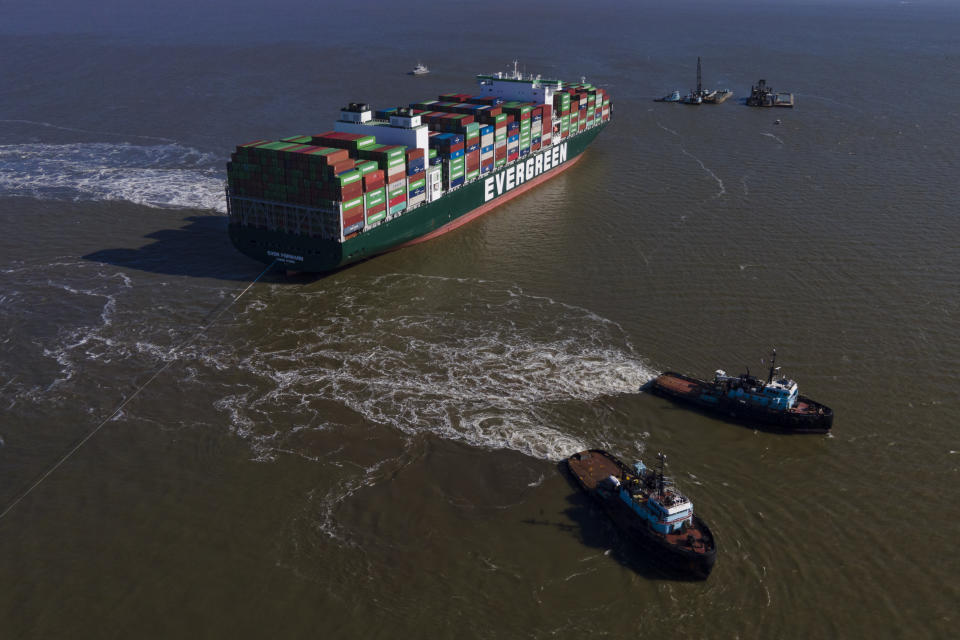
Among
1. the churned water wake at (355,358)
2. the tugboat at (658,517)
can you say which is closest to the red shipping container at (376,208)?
the churned water wake at (355,358)

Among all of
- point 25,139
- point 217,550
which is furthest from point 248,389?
point 25,139

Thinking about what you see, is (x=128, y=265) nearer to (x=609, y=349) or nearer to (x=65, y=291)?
(x=65, y=291)

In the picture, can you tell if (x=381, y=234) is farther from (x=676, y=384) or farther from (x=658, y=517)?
(x=658, y=517)

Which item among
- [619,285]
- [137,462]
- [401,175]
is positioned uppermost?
[401,175]

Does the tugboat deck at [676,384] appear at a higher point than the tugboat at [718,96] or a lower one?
lower

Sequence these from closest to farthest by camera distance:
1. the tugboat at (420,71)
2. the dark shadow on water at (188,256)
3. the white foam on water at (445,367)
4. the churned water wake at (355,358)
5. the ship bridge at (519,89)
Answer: the white foam on water at (445,367) → the churned water wake at (355,358) → the dark shadow on water at (188,256) → the ship bridge at (519,89) → the tugboat at (420,71)

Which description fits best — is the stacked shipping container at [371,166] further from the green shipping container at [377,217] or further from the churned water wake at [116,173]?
the churned water wake at [116,173]

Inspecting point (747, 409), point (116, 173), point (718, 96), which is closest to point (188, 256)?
point (116, 173)
